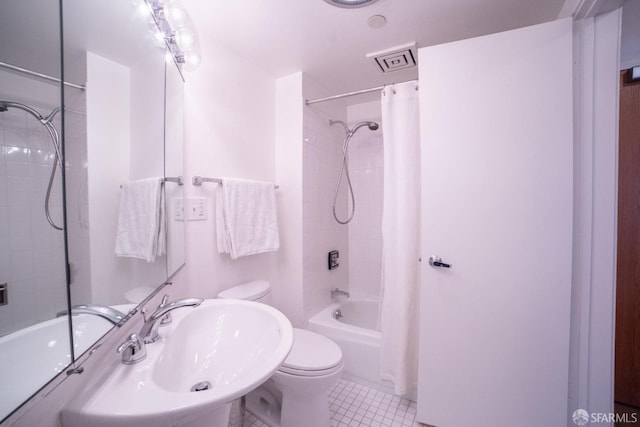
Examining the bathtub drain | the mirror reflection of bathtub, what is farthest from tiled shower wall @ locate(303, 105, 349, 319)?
the mirror reflection of bathtub

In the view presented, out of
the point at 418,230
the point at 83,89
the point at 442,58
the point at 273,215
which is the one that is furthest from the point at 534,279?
the point at 83,89

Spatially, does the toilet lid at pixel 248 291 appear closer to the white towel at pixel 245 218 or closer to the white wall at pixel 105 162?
the white towel at pixel 245 218

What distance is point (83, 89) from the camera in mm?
589

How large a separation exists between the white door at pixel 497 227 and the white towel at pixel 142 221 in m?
1.24

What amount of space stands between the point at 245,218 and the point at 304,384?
3.13ft

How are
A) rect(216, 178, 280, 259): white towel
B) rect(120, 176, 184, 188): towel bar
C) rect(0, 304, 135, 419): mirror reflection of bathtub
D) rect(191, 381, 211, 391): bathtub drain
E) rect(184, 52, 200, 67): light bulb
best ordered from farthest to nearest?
rect(216, 178, 280, 259): white towel < rect(184, 52, 200, 67): light bulb < rect(120, 176, 184, 188): towel bar < rect(191, 381, 211, 391): bathtub drain < rect(0, 304, 135, 419): mirror reflection of bathtub

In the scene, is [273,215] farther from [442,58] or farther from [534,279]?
[534,279]

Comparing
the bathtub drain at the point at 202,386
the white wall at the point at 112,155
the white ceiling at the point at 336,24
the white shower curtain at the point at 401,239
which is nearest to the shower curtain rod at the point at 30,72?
the white wall at the point at 112,155

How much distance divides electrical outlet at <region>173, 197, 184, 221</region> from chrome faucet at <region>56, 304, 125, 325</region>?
55 cm

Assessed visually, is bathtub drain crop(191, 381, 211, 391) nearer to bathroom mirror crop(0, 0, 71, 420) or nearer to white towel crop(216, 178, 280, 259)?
bathroom mirror crop(0, 0, 71, 420)

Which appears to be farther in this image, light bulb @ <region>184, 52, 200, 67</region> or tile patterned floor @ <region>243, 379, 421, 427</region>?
tile patterned floor @ <region>243, 379, 421, 427</region>

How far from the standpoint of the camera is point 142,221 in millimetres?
852

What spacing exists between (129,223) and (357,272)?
2.06 meters

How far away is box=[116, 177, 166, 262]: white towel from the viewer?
2.43 ft
